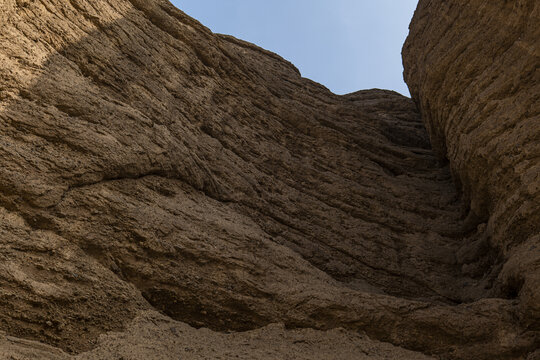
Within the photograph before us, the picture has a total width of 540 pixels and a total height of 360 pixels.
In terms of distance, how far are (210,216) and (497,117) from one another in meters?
6.15

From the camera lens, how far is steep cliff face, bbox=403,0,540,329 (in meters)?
7.50

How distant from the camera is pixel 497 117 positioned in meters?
9.01

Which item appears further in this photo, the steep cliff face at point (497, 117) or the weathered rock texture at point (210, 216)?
the steep cliff face at point (497, 117)

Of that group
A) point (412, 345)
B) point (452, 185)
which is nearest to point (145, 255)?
point (412, 345)

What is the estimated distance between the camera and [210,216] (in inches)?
288

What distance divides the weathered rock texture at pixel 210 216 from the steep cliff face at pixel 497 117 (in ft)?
0.21

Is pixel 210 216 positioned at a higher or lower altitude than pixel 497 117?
lower

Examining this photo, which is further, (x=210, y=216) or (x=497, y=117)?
(x=497, y=117)

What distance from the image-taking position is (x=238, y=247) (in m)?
6.98

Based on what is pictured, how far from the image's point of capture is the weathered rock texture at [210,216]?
5.30 m

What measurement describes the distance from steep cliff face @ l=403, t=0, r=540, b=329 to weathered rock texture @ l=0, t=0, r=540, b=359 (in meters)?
0.06

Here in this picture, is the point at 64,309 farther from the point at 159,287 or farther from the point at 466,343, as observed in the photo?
the point at 466,343

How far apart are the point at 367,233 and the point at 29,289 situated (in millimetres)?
6920

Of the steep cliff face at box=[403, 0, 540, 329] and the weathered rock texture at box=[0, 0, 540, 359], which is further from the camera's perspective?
the steep cliff face at box=[403, 0, 540, 329]
